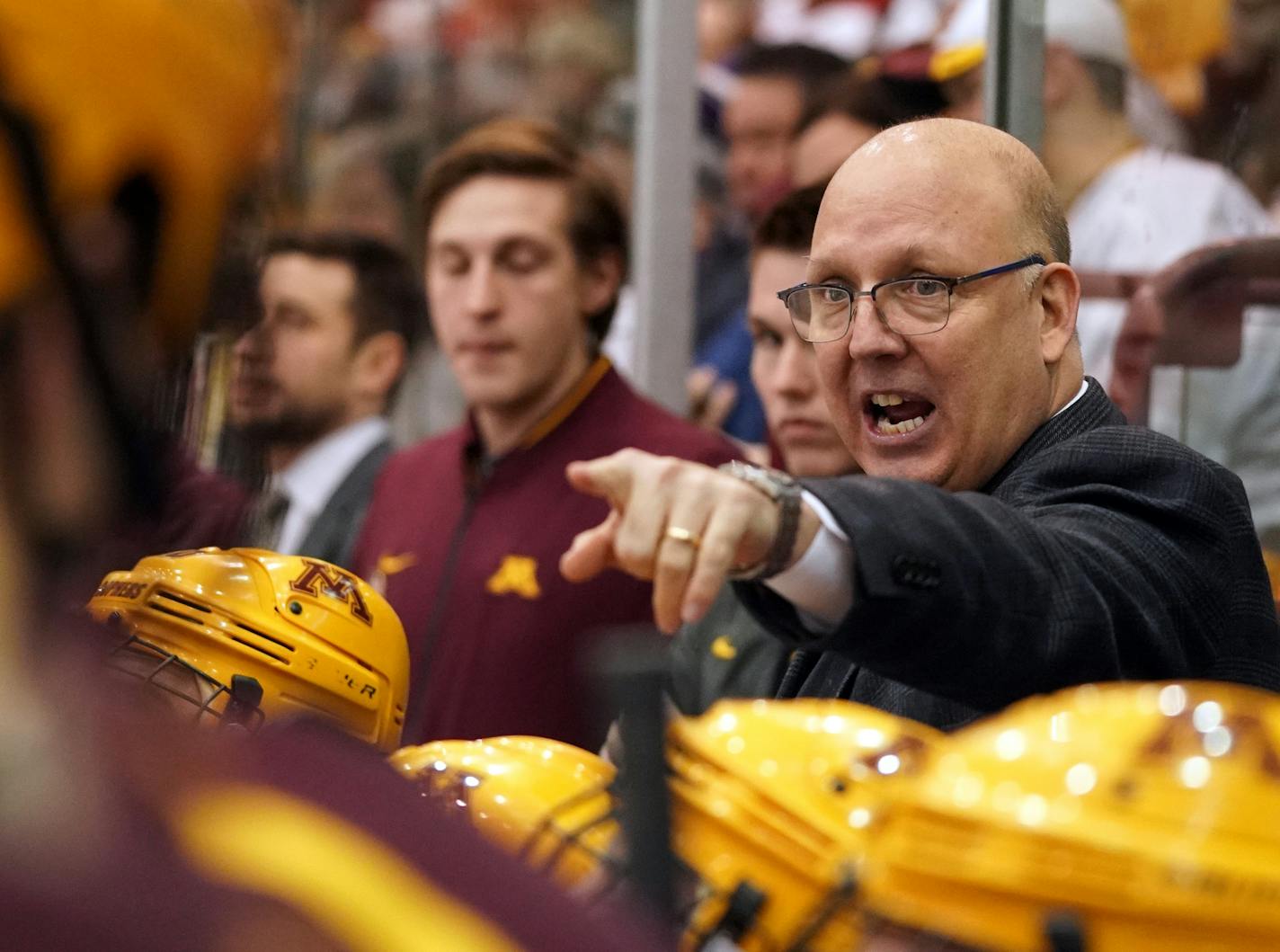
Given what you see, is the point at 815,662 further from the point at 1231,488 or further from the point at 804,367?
the point at 804,367

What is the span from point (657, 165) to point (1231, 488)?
2.41 meters

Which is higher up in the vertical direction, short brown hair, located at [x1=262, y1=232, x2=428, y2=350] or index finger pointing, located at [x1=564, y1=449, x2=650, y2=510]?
index finger pointing, located at [x1=564, y1=449, x2=650, y2=510]

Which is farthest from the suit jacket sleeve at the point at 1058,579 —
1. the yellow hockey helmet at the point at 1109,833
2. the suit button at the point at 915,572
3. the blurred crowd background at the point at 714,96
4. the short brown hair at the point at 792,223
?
the short brown hair at the point at 792,223

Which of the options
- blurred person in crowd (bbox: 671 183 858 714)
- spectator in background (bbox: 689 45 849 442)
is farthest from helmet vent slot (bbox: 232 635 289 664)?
spectator in background (bbox: 689 45 849 442)

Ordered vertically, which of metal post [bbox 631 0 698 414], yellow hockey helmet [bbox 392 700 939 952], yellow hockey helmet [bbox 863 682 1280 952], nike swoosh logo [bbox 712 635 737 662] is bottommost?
Result: nike swoosh logo [bbox 712 635 737 662]

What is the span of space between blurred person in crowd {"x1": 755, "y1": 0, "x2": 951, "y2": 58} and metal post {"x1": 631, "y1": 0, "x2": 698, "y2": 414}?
499 millimetres

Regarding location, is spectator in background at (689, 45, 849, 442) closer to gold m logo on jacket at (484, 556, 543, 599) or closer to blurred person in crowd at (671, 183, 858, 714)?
blurred person in crowd at (671, 183, 858, 714)

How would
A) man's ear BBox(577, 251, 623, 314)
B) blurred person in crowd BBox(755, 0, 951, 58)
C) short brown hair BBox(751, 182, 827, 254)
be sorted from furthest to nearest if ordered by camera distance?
blurred person in crowd BBox(755, 0, 951, 58) < man's ear BBox(577, 251, 623, 314) < short brown hair BBox(751, 182, 827, 254)

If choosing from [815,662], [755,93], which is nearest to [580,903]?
[815,662]

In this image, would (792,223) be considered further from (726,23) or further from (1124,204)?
(726,23)

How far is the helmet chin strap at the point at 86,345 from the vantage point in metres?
Answer: 0.67

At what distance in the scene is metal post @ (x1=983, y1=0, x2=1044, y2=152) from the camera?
294cm

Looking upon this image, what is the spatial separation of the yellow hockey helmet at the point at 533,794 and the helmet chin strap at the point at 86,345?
0.29 meters

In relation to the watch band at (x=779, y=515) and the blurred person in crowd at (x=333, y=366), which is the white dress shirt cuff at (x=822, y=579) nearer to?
the watch band at (x=779, y=515)
